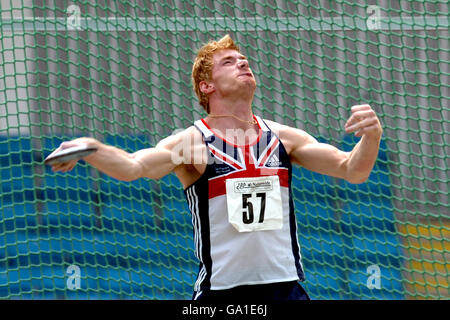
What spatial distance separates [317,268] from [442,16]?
2.33m

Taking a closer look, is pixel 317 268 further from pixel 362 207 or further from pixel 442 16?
pixel 442 16

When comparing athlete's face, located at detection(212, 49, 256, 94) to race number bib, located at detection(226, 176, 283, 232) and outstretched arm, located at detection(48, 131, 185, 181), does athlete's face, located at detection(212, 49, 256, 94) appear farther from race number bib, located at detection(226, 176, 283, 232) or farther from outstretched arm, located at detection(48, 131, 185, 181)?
race number bib, located at detection(226, 176, 283, 232)

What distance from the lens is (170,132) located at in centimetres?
570

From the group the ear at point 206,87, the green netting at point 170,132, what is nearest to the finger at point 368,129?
the ear at point 206,87

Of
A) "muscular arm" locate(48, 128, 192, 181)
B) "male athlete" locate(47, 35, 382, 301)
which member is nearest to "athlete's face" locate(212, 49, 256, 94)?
"male athlete" locate(47, 35, 382, 301)

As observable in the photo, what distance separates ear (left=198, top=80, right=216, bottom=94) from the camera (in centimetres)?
362

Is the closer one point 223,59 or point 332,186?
point 223,59

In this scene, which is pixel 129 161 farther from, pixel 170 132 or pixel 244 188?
pixel 170 132

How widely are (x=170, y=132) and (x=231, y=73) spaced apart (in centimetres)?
223

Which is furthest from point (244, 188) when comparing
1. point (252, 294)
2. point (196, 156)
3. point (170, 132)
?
point (170, 132)

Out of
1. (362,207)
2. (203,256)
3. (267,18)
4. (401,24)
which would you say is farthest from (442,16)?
(203,256)

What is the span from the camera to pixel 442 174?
244 inches

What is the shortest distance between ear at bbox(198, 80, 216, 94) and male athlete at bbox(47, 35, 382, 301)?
0.62ft
